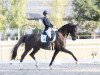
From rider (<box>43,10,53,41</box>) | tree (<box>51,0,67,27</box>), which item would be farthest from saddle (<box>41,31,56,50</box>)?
tree (<box>51,0,67,27</box>)

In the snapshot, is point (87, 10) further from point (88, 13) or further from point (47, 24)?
point (47, 24)

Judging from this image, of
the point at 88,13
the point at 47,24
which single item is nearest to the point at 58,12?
the point at 88,13

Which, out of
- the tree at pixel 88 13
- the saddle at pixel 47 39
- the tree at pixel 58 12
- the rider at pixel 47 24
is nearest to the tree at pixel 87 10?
the tree at pixel 88 13

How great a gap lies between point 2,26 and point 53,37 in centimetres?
2558

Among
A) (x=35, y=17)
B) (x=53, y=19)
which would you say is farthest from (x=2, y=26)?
(x=35, y=17)

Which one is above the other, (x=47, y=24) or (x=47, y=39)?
(x=47, y=24)

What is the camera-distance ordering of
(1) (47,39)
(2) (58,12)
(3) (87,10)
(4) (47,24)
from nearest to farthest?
(4) (47,24), (1) (47,39), (2) (58,12), (3) (87,10)

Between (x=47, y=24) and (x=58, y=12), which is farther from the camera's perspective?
(x=58, y=12)

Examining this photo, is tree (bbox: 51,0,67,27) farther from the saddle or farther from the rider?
the rider

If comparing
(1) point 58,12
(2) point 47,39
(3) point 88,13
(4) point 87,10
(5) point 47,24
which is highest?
(5) point 47,24

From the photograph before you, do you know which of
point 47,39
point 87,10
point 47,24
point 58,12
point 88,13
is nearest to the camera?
point 47,24

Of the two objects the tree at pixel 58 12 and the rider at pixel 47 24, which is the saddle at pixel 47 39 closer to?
the rider at pixel 47 24

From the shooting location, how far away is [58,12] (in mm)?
46562

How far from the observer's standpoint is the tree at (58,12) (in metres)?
45.8
